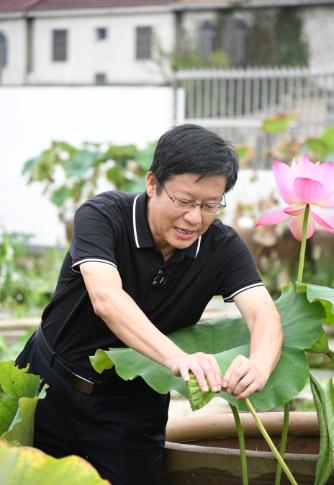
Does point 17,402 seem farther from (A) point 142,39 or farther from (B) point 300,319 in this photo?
(A) point 142,39

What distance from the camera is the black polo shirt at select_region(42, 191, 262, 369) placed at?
2221 millimetres

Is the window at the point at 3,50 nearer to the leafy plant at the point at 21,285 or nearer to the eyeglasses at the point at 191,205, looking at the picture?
the leafy plant at the point at 21,285

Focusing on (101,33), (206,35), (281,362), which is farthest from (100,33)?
(281,362)

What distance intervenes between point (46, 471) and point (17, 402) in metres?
0.56

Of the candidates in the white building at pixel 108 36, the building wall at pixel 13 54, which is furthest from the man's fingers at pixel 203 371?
the building wall at pixel 13 54

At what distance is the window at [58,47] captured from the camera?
32.2 meters

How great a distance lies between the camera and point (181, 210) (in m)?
2.07

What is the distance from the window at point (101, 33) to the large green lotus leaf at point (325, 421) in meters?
30.7


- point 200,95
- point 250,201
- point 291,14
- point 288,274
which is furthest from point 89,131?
point 291,14

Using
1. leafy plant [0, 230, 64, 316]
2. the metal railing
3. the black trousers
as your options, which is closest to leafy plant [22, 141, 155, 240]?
leafy plant [0, 230, 64, 316]

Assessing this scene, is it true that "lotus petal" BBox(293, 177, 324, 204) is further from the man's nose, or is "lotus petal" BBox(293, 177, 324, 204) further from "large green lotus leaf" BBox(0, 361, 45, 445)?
"large green lotus leaf" BBox(0, 361, 45, 445)

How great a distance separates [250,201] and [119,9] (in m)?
22.8

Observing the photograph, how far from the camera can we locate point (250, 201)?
10344 mm

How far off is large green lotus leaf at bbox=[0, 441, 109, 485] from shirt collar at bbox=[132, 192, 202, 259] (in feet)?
2.39
